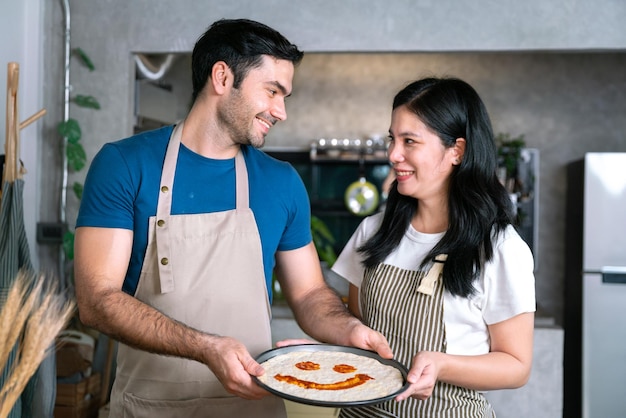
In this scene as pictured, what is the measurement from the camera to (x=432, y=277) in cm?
183

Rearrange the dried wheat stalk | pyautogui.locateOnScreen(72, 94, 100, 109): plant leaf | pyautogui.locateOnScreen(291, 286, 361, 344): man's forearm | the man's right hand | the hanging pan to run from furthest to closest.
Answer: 1. the hanging pan
2. pyautogui.locateOnScreen(72, 94, 100, 109): plant leaf
3. pyautogui.locateOnScreen(291, 286, 361, 344): man's forearm
4. the man's right hand
5. the dried wheat stalk

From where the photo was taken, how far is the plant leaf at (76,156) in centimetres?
384

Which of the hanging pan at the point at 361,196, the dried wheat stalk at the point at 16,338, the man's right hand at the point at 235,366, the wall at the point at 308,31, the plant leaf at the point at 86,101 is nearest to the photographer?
the dried wheat stalk at the point at 16,338

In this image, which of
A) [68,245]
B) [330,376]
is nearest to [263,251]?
[330,376]

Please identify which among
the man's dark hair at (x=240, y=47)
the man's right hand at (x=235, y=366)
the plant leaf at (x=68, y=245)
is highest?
the man's dark hair at (x=240, y=47)

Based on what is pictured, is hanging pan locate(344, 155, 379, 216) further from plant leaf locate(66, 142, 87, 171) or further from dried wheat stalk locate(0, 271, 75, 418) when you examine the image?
dried wheat stalk locate(0, 271, 75, 418)

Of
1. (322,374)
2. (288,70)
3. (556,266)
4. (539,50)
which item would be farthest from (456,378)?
(556,266)

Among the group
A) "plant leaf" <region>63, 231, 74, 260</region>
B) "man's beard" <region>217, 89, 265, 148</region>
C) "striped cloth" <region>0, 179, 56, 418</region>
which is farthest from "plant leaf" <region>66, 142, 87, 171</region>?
"man's beard" <region>217, 89, 265, 148</region>

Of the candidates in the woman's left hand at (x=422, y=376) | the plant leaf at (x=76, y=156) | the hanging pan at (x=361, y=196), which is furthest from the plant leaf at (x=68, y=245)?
the hanging pan at (x=361, y=196)

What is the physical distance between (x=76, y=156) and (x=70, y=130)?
0.49ft

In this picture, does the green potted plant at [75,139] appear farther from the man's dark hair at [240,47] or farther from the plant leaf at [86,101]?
the man's dark hair at [240,47]

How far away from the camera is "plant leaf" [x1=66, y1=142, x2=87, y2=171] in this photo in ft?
12.6

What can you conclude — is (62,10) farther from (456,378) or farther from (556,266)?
(556,266)

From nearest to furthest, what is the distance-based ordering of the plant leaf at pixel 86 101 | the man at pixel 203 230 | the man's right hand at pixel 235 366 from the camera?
the man's right hand at pixel 235 366
the man at pixel 203 230
the plant leaf at pixel 86 101
